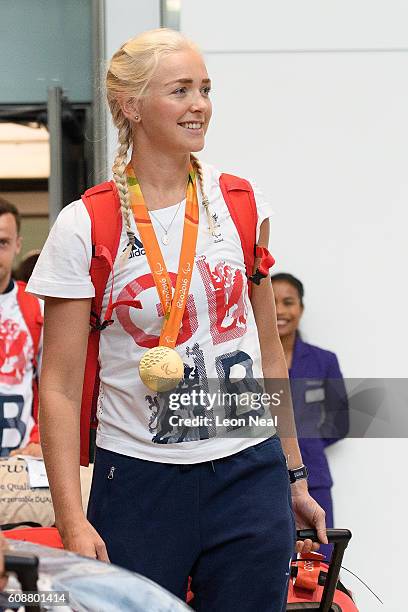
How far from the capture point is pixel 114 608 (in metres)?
2.09

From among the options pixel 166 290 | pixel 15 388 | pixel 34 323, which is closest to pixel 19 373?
pixel 15 388

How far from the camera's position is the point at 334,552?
10.7 ft

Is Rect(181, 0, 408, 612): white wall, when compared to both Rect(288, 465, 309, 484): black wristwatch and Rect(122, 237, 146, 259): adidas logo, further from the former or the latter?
Rect(122, 237, 146, 259): adidas logo

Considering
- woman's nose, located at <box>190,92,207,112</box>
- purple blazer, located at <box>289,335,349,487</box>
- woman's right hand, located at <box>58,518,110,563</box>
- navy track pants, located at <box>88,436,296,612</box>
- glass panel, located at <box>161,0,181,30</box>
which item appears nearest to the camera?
woman's right hand, located at <box>58,518,110,563</box>

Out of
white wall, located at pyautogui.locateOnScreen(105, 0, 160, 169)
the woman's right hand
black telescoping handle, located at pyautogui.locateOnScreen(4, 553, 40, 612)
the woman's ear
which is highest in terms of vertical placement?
white wall, located at pyautogui.locateOnScreen(105, 0, 160, 169)

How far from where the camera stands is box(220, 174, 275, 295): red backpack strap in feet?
9.99

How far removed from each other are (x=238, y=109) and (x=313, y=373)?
1.33 m

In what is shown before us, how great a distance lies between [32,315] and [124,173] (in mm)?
2505

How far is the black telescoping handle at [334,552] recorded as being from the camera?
3.16 m

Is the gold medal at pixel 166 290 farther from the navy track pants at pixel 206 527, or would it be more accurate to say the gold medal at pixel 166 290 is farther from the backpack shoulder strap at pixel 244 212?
the navy track pants at pixel 206 527

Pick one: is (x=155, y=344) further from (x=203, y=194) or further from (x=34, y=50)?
(x=34, y=50)

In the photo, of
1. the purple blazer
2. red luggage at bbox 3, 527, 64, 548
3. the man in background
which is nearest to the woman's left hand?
red luggage at bbox 3, 527, 64, 548

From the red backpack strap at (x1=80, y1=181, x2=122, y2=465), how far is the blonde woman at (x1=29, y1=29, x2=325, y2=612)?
2 centimetres

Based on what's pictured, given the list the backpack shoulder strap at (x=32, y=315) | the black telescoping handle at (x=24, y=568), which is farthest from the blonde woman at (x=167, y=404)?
the backpack shoulder strap at (x=32, y=315)
